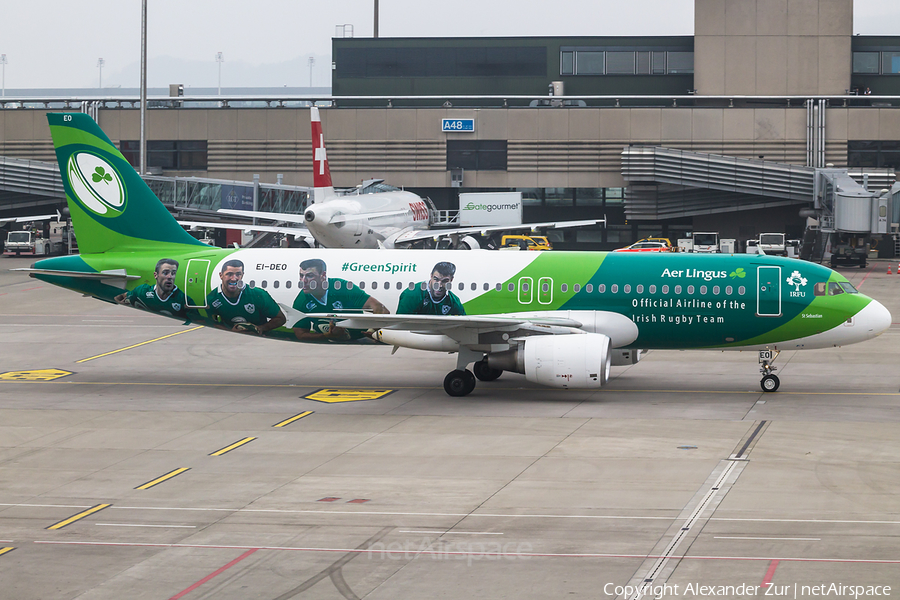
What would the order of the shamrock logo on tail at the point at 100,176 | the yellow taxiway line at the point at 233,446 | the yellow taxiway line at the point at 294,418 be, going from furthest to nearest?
the shamrock logo on tail at the point at 100,176 < the yellow taxiway line at the point at 294,418 < the yellow taxiway line at the point at 233,446

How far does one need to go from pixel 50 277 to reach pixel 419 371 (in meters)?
12.1

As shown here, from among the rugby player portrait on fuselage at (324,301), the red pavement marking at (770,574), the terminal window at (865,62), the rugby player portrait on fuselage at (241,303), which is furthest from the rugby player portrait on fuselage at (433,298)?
the terminal window at (865,62)

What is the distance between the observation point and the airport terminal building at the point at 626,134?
83.6 meters

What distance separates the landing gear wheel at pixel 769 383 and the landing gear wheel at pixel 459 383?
8715 millimetres

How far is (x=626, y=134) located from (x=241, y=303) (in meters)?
59.4

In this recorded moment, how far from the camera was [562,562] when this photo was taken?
16266 millimetres

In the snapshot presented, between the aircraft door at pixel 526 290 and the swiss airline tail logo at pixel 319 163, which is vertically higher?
the swiss airline tail logo at pixel 319 163

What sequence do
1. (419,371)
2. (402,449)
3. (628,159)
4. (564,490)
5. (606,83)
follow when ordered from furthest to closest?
(606,83), (628,159), (419,371), (402,449), (564,490)

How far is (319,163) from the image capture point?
197 feet

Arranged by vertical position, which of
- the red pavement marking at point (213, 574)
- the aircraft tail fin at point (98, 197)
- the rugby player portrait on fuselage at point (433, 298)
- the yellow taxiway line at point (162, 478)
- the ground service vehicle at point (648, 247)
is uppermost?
the aircraft tail fin at point (98, 197)

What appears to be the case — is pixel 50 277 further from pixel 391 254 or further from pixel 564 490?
pixel 564 490

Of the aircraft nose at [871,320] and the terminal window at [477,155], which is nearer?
the aircraft nose at [871,320]

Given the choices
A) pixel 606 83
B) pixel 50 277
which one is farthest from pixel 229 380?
pixel 606 83

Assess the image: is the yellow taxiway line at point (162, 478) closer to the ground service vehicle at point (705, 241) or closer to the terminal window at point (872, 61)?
the ground service vehicle at point (705, 241)
